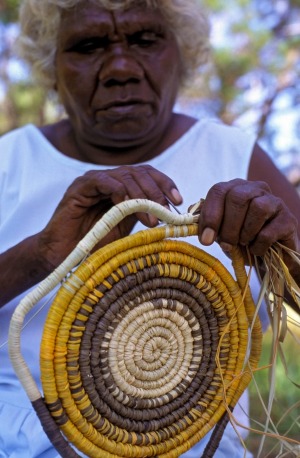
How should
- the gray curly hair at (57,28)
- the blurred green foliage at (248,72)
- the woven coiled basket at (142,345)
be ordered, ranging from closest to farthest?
the woven coiled basket at (142,345) → the gray curly hair at (57,28) → the blurred green foliage at (248,72)

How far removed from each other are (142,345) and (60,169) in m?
0.80

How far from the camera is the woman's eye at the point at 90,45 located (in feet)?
5.74

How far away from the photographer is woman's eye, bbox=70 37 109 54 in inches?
68.9

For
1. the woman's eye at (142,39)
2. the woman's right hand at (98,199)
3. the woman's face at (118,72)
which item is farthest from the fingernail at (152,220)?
the woman's eye at (142,39)

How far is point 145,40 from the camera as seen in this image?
5.75 ft

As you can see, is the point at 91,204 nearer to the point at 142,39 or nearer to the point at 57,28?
the point at 142,39

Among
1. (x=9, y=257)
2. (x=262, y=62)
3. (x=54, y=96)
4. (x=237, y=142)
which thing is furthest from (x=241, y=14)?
(x=9, y=257)

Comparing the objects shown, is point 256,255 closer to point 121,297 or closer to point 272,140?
point 121,297

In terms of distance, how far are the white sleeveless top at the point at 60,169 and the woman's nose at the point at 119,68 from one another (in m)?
0.24

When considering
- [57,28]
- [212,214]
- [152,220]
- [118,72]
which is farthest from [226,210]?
[57,28]

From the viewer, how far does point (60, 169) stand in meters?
1.82

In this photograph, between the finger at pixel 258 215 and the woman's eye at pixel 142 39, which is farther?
the woman's eye at pixel 142 39

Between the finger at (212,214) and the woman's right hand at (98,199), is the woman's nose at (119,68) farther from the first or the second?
the finger at (212,214)

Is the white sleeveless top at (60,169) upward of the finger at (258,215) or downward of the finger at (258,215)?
upward
